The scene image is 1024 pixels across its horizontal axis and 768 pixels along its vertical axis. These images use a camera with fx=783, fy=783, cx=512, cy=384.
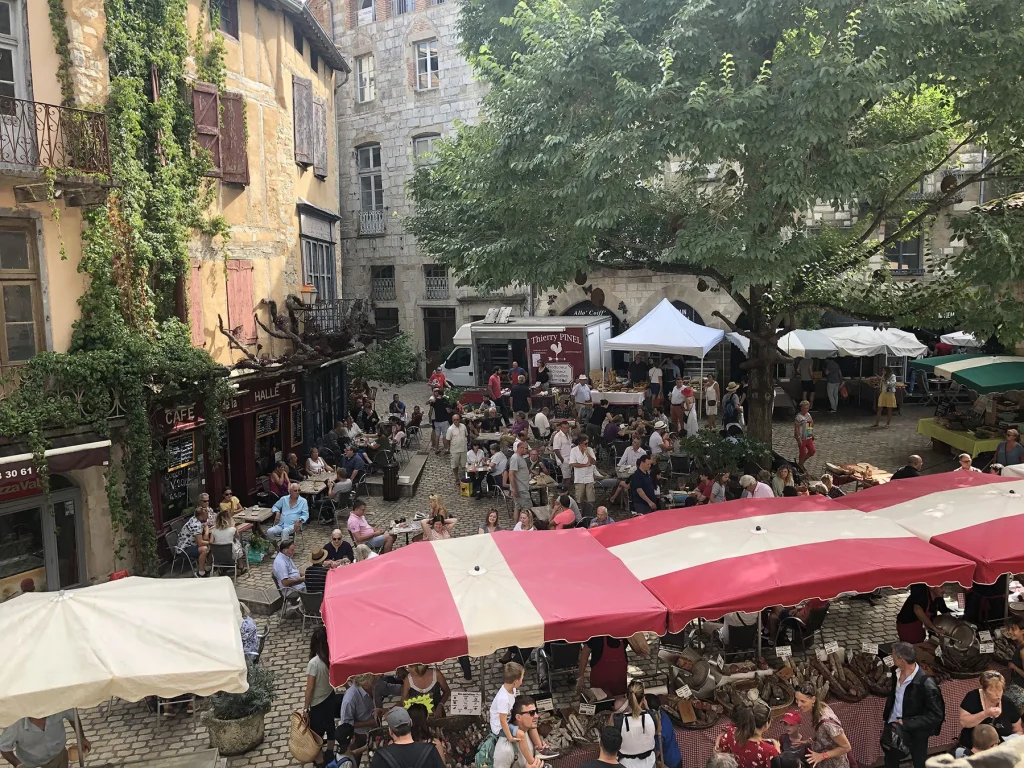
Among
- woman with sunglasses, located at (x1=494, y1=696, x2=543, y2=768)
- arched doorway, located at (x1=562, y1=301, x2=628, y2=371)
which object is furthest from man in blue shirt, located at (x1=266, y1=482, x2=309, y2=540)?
arched doorway, located at (x1=562, y1=301, x2=628, y2=371)

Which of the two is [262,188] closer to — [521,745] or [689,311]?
[521,745]

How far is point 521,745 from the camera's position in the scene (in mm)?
5980

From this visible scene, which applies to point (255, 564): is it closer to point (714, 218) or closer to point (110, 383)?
point (110, 383)

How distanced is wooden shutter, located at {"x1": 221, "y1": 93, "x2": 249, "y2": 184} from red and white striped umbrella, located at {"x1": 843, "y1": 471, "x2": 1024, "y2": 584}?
1141 cm

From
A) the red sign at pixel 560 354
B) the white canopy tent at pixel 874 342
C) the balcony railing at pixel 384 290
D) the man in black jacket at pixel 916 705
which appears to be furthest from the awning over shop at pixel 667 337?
the balcony railing at pixel 384 290

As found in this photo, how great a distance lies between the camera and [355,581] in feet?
23.8

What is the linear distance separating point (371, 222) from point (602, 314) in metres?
10.8

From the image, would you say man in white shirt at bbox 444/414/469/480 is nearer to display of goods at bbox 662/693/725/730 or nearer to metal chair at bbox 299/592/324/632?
metal chair at bbox 299/592/324/632

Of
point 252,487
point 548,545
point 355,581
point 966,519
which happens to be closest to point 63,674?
point 355,581

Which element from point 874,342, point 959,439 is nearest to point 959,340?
point 874,342

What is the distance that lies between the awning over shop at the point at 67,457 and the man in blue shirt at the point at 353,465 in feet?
16.2

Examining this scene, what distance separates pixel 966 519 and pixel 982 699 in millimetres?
2616

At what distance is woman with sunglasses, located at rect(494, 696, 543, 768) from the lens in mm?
5922

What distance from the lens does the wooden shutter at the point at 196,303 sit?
13.1m
